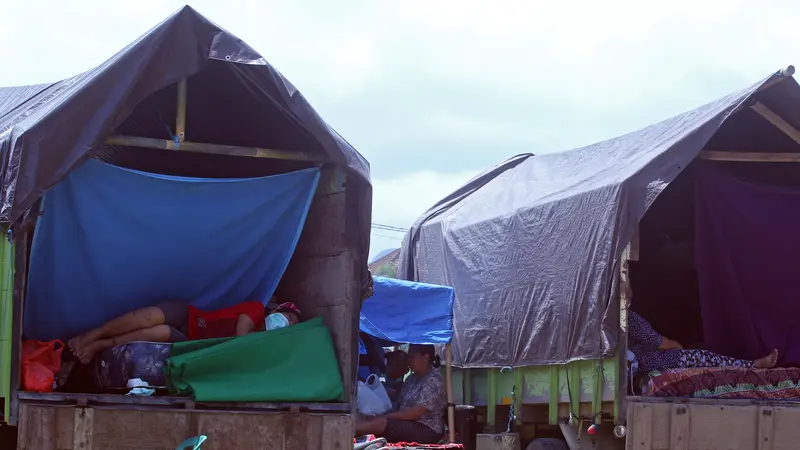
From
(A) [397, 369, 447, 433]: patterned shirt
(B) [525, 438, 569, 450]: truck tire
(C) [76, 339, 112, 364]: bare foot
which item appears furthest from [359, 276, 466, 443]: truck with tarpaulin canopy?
(C) [76, 339, 112, 364]: bare foot

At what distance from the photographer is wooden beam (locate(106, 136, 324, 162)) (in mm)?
7332

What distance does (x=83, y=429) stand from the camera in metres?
6.55

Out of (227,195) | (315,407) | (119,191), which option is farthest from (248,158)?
(315,407)

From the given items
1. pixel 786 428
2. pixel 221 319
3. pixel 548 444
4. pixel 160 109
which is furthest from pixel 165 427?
pixel 786 428

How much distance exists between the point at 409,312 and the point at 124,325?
3728 millimetres

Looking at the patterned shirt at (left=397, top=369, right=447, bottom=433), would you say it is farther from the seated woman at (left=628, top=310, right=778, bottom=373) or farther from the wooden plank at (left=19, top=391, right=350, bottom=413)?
the wooden plank at (left=19, top=391, right=350, bottom=413)

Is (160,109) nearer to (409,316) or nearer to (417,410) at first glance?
(417,410)

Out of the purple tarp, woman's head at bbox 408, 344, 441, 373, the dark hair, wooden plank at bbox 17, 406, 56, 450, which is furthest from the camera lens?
the dark hair

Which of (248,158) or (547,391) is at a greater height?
(248,158)

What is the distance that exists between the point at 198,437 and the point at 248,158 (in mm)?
2532

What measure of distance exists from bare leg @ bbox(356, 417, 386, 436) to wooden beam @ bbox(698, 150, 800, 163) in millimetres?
3690

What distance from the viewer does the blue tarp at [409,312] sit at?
10.6 meters

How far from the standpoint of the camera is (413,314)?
10812 millimetres

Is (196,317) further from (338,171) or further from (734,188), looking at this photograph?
(734,188)
